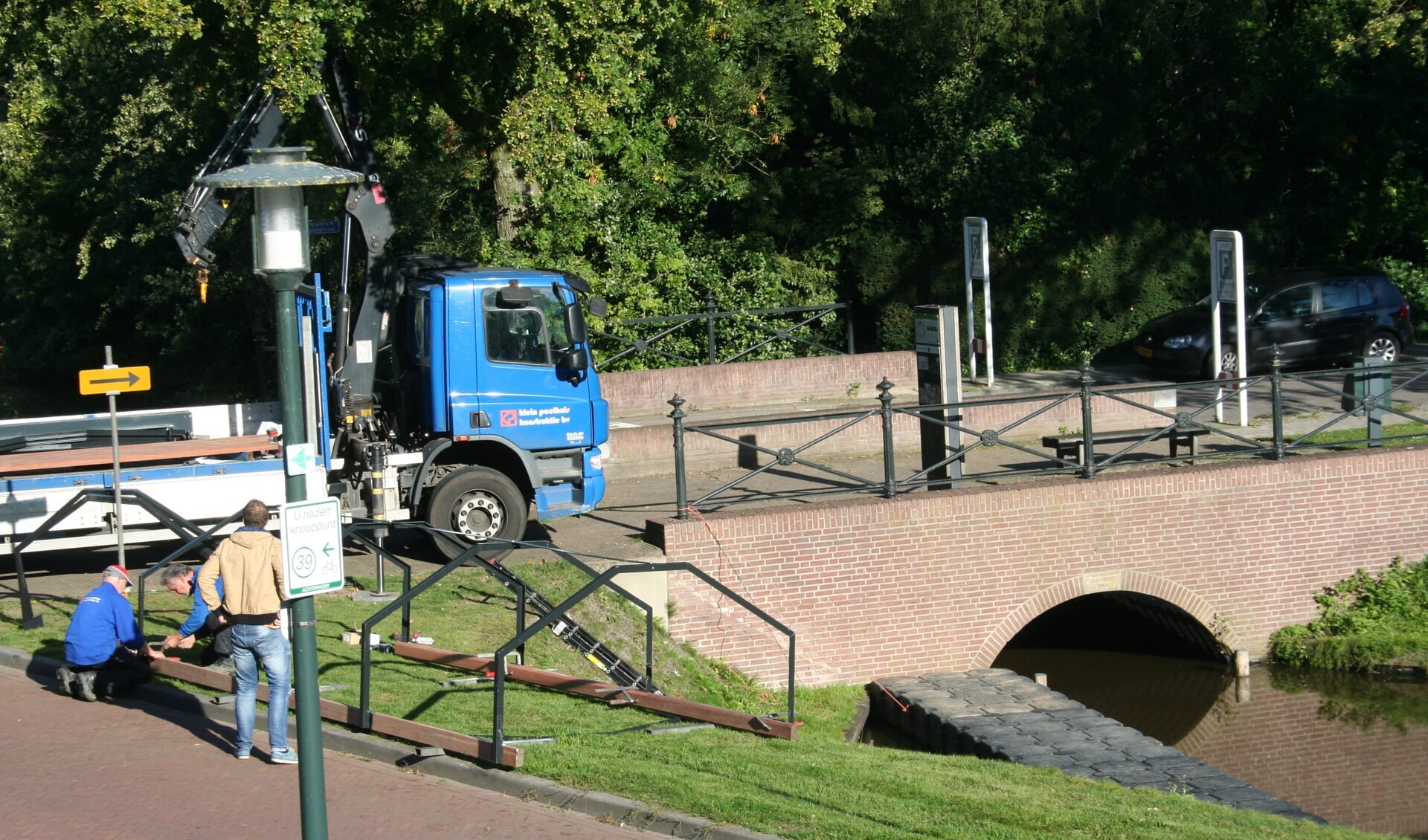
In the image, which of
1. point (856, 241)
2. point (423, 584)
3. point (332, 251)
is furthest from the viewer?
point (856, 241)

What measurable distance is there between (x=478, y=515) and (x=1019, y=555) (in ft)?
17.6

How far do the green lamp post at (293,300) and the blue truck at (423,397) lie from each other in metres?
6.75

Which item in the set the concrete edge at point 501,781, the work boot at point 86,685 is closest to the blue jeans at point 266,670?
the concrete edge at point 501,781

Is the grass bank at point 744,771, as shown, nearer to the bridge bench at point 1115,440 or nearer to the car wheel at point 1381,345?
the bridge bench at point 1115,440

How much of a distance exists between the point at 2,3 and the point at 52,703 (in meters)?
10.3

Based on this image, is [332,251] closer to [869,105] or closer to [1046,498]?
[869,105]

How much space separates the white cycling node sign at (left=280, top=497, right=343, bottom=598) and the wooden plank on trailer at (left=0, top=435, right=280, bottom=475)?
7.26m

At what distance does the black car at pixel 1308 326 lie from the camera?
21.8 meters

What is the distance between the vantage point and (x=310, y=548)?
6.16 m

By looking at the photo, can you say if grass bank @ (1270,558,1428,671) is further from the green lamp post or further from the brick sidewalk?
the green lamp post

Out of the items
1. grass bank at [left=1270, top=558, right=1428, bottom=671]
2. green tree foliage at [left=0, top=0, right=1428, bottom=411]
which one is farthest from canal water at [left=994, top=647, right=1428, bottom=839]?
green tree foliage at [left=0, top=0, right=1428, bottom=411]

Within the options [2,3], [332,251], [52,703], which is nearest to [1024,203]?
[332,251]

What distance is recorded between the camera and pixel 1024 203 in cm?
2514

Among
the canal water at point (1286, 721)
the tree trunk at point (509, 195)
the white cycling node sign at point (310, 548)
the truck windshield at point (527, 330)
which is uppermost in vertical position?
the tree trunk at point (509, 195)
